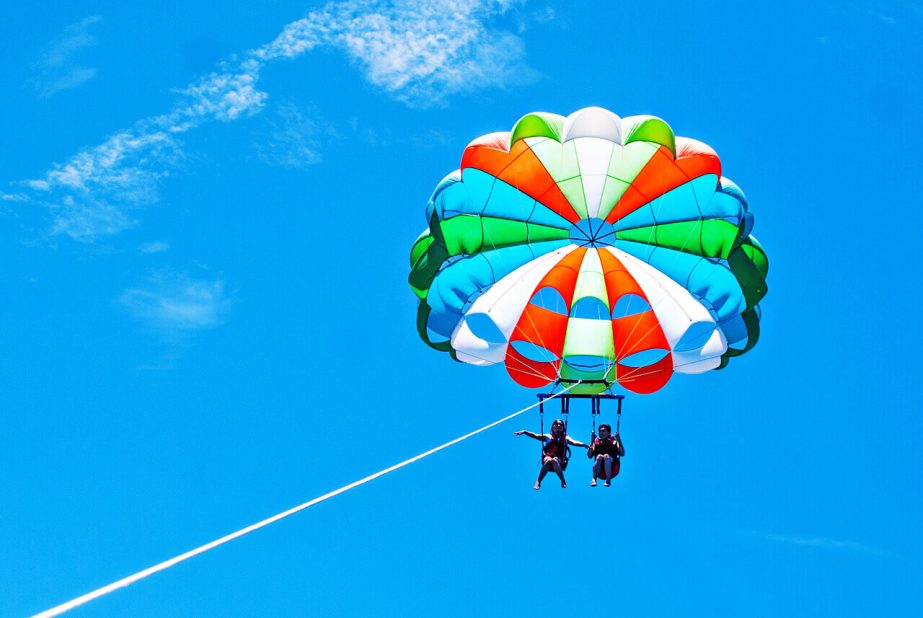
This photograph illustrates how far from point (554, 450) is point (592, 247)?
3244mm

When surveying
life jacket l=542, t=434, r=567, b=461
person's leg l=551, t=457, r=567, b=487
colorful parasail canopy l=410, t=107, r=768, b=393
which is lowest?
person's leg l=551, t=457, r=567, b=487

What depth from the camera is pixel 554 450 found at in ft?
54.4

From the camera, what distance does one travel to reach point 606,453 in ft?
53.8

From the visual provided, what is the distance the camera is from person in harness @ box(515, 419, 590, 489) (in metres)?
16.5

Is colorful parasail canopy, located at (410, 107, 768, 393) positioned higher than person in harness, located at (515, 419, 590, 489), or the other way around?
colorful parasail canopy, located at (410, 107, 768, 393)

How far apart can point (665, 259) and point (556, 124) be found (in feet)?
7.77

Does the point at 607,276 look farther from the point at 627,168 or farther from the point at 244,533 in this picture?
the point at 244,533

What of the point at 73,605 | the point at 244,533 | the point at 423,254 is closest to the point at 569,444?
the point at 423,254

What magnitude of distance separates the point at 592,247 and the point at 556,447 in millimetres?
3200

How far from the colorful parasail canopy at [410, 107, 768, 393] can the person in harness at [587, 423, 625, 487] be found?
4.11 feet

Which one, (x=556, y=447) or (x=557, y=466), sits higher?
(x=556, y=447)

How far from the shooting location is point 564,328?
18.2 metres

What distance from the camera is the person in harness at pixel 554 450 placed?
1650 cm

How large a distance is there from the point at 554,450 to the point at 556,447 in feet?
0.16
